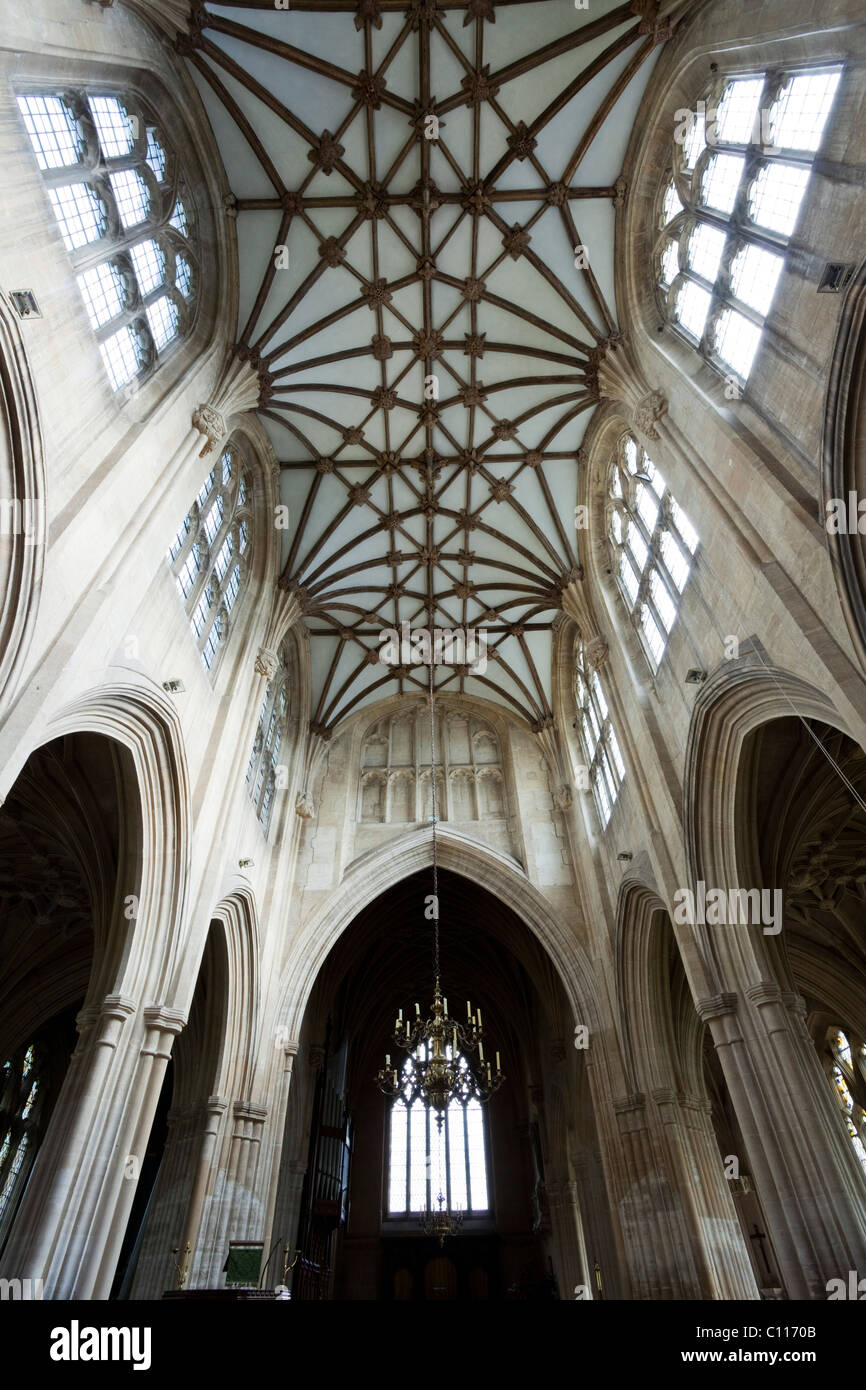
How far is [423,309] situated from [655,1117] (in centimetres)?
1549

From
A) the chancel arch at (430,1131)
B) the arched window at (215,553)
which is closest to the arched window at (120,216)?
the arched window at (215,553)

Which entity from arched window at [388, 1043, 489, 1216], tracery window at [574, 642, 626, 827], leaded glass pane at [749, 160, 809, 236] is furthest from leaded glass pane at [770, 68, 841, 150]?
arched window at [388, 1043, 489, 1216]

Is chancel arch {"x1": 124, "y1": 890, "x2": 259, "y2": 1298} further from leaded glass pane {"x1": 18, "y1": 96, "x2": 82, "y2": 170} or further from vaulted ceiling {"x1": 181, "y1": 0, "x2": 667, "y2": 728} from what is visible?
leaded glass pane {"x1": 18, "y1": 96, "x2": 82, "y2": 170}

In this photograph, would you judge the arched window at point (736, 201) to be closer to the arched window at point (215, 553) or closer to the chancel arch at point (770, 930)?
the chancel arch at point (770, 930)

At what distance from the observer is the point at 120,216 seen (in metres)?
9.87

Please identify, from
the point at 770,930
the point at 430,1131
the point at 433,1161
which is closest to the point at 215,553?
the point at 770,930

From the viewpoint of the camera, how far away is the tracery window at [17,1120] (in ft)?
56.4

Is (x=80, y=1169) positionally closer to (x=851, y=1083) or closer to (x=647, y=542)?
(x=647, y=542)

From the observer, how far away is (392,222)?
13.0 metres

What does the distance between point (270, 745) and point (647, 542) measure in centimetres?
939

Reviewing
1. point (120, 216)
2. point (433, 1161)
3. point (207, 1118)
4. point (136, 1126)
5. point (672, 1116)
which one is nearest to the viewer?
point (136, 1126)

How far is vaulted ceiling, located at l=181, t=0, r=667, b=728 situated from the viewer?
440 inches
